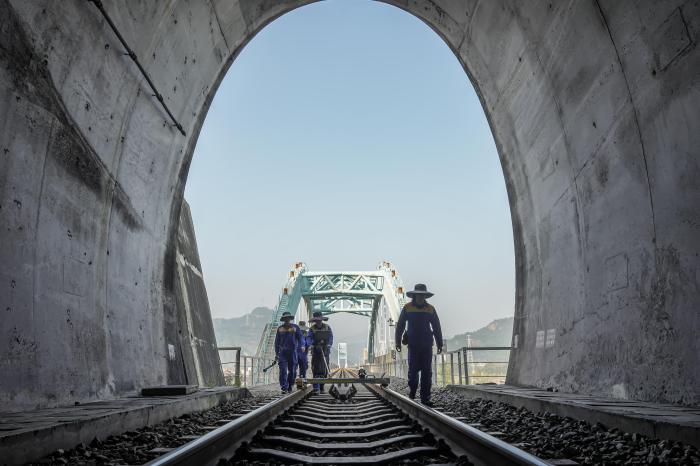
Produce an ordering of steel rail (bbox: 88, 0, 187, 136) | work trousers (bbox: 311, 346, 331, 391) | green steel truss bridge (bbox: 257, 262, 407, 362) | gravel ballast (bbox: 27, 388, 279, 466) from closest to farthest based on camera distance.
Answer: gravel ballast (bbox: 27, 388, 279, 466) → steel rail (bbox: 88, 0, 187, 136) → work trousers (bbox: 311, 346, 331, 391) → green steel truss bridge (bbox: 257, 262, 407, 362)

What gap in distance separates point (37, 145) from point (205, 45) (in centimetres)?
354

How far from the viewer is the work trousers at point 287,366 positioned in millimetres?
11199

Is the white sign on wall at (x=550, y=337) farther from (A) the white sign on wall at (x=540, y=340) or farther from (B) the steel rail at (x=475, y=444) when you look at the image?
(B) the steel rail at (x=475, y=444)

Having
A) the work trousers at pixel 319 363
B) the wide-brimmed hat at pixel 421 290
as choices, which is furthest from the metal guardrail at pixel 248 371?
the wide-brimmed hat at pixel 421 290

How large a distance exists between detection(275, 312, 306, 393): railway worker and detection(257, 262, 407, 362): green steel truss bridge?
72.6ft

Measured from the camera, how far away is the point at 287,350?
11227 mm

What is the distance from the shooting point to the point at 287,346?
11.2 meters

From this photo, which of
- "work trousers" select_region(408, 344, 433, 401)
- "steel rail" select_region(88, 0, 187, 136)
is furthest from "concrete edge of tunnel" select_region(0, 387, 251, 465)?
"steel rail" select_region(88, 0, 187, 136)

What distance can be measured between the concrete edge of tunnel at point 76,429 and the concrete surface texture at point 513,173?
822 mm

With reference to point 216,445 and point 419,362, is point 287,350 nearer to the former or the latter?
point 419,362

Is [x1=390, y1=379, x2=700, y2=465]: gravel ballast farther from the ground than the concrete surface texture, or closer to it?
closer to it

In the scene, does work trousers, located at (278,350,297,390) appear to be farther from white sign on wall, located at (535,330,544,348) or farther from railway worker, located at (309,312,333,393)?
white sign on wall, located at (535,330,544,348)

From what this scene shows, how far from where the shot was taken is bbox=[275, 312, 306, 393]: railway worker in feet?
36.8

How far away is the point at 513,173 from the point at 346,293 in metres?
41.2
